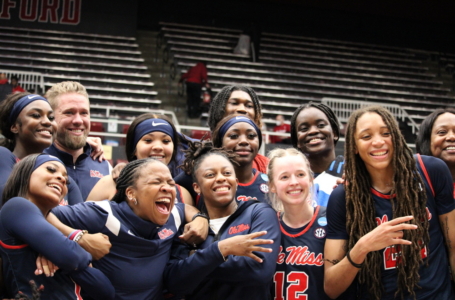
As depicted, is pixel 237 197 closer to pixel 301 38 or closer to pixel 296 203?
pixel 296 203

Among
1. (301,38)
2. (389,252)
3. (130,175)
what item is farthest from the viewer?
(301,38)

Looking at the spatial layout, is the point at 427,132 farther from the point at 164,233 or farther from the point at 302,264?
the point at 164,233

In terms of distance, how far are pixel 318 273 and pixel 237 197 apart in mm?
774

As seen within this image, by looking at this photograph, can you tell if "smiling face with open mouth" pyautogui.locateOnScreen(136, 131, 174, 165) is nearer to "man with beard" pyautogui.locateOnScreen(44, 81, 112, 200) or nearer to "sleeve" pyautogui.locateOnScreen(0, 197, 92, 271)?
"man with beard" pyautogui.locateOnScreen(44, 81, 112, 200)

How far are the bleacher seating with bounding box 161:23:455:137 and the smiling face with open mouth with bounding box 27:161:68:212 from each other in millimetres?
10402

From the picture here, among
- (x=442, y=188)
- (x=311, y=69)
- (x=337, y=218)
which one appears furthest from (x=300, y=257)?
(x=311, y=69)

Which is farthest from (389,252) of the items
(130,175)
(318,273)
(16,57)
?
(16,57)

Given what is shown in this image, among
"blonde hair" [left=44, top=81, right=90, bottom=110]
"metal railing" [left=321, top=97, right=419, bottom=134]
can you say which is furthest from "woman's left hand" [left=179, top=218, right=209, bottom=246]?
"metal railing" [left=321, top=97, right=419, bottom=134]

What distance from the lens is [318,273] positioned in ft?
9.29

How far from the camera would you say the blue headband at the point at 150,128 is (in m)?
3.52

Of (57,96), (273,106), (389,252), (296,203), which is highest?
(273,106)

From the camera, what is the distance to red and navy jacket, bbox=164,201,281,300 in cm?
268

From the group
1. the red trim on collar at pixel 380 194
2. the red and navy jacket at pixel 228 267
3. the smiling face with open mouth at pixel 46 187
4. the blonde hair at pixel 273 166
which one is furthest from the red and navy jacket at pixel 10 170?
the red trim on collar at pixel 380 194

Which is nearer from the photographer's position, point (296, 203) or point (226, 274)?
point (226, 274)
